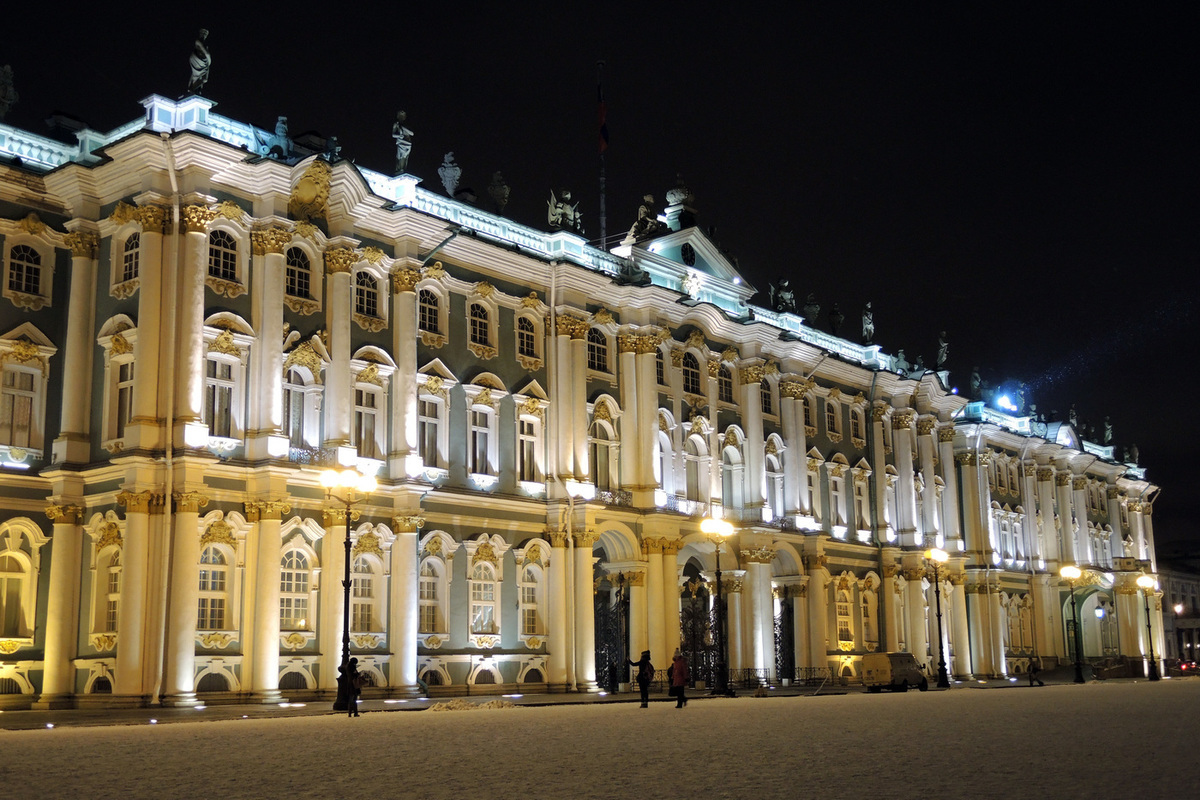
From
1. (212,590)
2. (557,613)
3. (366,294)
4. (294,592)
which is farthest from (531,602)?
(212,590)

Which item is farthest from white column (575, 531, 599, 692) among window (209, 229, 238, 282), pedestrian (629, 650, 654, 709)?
window (209, 229, 238, 282)

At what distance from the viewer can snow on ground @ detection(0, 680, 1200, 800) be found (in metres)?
13.0

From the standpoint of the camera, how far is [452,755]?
17.3m

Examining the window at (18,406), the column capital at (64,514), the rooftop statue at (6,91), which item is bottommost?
the column capital at (64,514)

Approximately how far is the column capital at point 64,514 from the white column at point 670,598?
21.4 metres

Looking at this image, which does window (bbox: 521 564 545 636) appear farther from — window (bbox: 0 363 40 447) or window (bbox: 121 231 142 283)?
window (bbox: 0 363 40 447)

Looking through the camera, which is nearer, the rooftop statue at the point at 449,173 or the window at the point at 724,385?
the rooftop statue at the point at 449,173

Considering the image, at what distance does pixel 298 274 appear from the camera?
39094 millimetres

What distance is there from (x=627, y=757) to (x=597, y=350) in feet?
108

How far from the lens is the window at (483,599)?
4262 cm

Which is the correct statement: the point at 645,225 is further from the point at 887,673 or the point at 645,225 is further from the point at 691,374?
the point at 887,673

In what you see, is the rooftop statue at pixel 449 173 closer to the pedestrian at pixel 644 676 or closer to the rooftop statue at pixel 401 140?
the rooftop statue at pixel 401 140

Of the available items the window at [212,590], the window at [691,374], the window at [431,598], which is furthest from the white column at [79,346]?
the window at [691,374]

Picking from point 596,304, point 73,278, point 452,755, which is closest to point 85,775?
point 452,755
